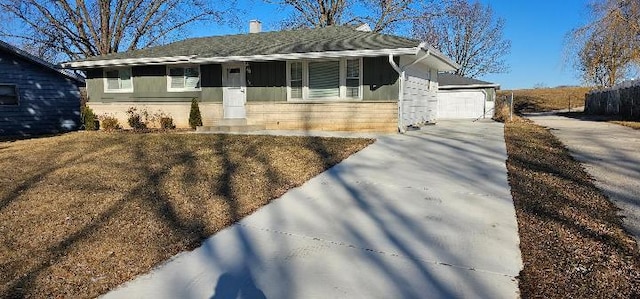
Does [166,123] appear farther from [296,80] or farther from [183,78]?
[296,80]

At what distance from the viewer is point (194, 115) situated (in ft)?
45.0

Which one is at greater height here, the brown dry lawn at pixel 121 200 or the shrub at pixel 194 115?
the shrub at pixel 194 115

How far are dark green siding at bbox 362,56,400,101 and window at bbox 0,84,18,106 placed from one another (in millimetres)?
13268

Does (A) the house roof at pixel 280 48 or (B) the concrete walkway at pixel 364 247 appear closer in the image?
(B) the concrete walkway at pixel 364 247

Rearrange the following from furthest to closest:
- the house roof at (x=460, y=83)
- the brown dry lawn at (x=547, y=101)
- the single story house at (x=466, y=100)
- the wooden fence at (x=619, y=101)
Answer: the brown dry lawn at (x=547, y=101), the single story house at (x=466, y=100), the house roof at (x=460, y=83), the wooden fence at (x=619, y=101)

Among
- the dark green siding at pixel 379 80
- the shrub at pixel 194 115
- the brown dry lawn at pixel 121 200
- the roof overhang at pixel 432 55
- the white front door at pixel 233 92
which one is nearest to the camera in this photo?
the brown dry lawn at pixel 121 200

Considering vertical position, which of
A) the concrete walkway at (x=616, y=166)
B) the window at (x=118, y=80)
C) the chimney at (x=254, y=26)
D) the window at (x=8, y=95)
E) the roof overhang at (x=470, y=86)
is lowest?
the concrete walkway at (x=616, y=166)

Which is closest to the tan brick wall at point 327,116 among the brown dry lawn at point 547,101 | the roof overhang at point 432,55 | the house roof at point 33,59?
the roof overhang at point 432,55

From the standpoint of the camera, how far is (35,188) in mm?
5891

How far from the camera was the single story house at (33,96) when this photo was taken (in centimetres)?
1478

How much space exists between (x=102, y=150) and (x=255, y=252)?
7.30m

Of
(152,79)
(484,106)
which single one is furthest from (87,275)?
(484,106)

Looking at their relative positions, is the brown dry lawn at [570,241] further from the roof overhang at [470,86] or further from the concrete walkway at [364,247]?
the roof overhang at [470,86]

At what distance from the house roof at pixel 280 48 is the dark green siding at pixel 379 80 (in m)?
0.58
